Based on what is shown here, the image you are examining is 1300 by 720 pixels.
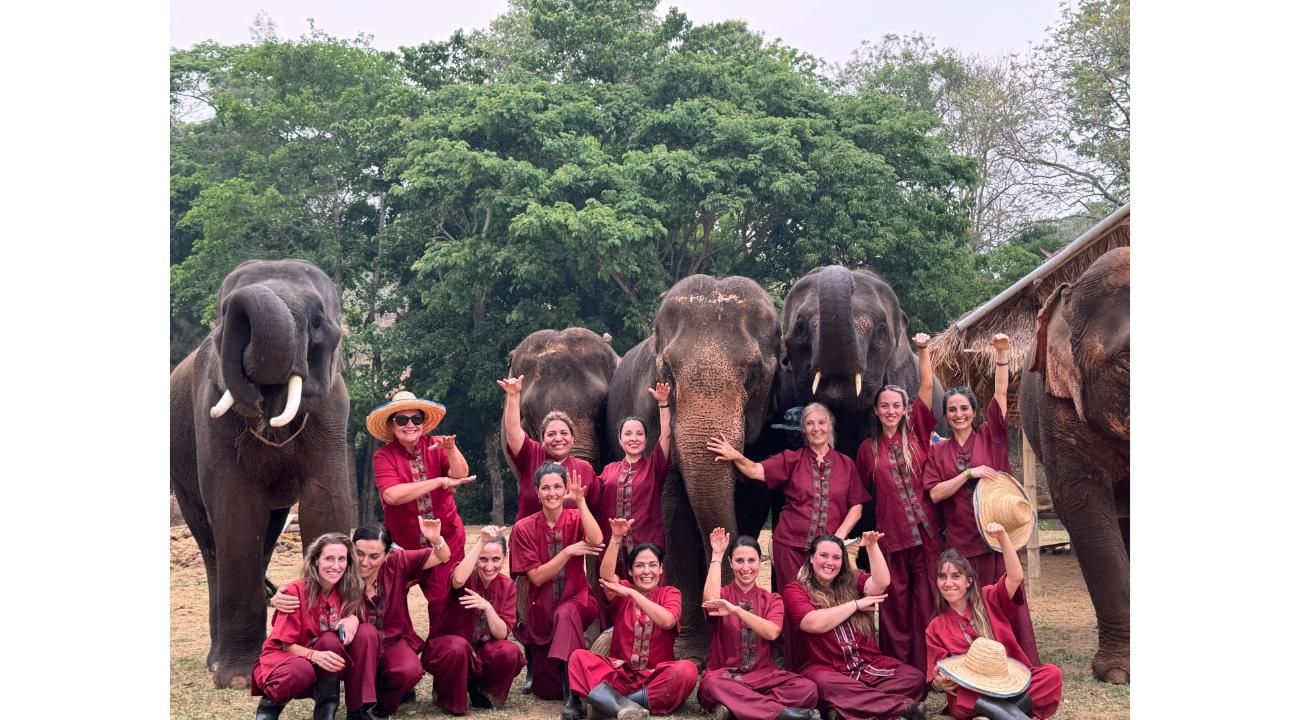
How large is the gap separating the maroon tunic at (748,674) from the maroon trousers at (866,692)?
0.10m

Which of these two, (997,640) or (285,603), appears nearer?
(285,603)

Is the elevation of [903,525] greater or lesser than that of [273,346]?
lesser

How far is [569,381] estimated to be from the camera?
338 inches

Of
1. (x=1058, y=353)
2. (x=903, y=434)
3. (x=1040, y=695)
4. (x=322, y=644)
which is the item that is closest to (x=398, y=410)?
(x=322, y=644)

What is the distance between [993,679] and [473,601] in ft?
6.81

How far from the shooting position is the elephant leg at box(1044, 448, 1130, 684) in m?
6.57

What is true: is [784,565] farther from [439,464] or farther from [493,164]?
[493,164]

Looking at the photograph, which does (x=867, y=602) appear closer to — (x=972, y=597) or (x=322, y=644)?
Result: (x=972, y=597)

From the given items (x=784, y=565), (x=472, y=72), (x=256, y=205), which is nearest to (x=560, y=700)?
(x=784, y=565)

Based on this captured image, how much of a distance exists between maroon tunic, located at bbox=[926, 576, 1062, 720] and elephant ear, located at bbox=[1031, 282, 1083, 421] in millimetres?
1087

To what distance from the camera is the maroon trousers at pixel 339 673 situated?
212 inches

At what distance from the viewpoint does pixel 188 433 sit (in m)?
7.86

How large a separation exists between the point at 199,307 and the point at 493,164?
15.7 feet

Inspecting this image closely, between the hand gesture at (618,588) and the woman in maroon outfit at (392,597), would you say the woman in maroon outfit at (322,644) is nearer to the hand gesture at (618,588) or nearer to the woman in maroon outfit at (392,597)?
the woman in maroon outfit at (392,597)
